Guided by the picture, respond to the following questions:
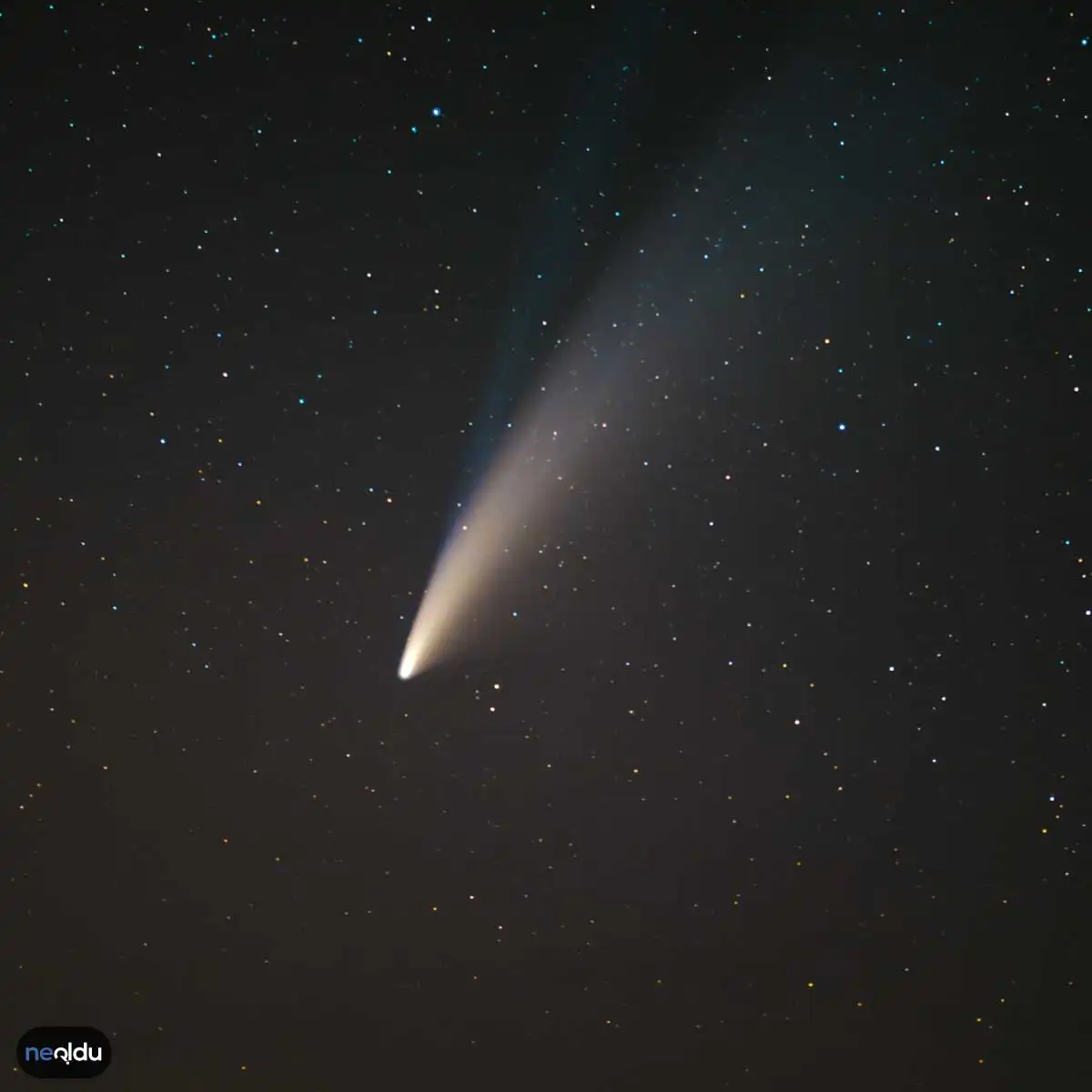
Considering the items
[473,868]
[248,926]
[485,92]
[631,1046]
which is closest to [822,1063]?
[631,1046]

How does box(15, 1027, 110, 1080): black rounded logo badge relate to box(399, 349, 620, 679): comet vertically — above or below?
below

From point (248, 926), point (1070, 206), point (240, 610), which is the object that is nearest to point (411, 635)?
point (240, 610)

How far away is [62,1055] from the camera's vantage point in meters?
0.65

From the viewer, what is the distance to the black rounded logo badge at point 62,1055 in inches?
25.2

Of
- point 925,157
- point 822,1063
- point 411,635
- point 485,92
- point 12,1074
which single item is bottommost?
point 822,1063

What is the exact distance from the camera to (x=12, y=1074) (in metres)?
0.64

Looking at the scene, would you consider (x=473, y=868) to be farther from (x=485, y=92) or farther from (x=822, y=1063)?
(x=485, y=92)

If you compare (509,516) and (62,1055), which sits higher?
(509,516)

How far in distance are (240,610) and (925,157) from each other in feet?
1.75

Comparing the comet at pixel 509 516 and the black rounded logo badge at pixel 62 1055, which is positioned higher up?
the comet at pixel 509 516

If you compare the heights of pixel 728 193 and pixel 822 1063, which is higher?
pixel 728 193

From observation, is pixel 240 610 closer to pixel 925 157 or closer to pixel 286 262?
pixel 286 262

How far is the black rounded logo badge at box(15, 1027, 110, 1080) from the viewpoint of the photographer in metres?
0.64

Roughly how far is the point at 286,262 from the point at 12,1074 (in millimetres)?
584
